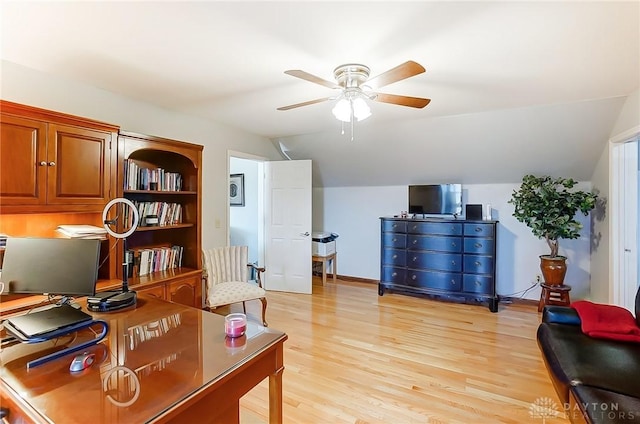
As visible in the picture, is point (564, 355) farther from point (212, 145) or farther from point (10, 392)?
point (212, 145)

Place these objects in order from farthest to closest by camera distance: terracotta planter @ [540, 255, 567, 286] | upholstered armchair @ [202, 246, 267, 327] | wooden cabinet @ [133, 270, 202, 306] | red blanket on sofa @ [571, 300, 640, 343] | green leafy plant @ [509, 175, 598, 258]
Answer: terracotta planter @ [540, 255, 567, 286] → green leafy plant @ [509, 175, 598, 258] → upholstered armchair @ [202, 246, 267, 327] → wooden cabinet @ [133, 270, 202, 306] → red blanket on sofa @ [571, 300, 640, 343]

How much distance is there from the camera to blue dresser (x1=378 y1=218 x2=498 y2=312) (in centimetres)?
394

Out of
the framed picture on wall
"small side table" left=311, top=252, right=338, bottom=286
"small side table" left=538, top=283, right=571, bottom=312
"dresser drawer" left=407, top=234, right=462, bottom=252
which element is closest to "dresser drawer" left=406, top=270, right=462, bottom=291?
"dresser drawer" left=407, top=234, right=462, bottom=252

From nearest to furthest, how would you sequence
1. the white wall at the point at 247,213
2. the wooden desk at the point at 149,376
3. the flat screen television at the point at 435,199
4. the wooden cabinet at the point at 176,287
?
1. the wooden desk at the point at 149,376
2. the wooden cabinet at the point at 176,287
3. the flat screen television at the point at 435,199
4. the white wall at the point at 247,213

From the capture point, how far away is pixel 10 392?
0.98 m

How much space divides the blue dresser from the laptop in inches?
146

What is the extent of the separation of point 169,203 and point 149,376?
2.39m

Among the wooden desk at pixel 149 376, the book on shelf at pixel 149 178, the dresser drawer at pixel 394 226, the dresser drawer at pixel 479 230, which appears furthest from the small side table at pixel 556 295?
the book on shelf at pixel 149 178

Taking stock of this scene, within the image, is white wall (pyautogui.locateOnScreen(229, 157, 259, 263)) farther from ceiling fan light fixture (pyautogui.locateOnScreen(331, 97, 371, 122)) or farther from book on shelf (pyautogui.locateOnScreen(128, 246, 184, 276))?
ceiling fan light fixture (pyautogui.locateOnScreen(331, 97, 371, 122))

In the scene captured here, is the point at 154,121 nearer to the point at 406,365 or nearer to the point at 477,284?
the point at 406,365

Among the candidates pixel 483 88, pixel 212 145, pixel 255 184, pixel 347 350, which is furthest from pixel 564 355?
pixel 255 184

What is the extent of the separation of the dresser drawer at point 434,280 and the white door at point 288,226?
1.48m

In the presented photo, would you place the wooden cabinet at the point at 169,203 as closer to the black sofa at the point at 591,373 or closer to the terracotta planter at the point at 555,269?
the black sofa at the point at 591,373

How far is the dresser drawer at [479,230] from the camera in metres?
3.89
